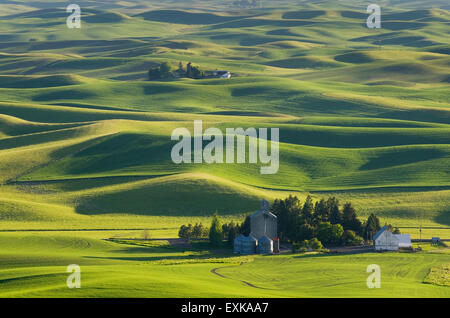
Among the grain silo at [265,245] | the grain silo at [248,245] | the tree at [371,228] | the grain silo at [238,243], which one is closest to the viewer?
the grain silo at [265,245]

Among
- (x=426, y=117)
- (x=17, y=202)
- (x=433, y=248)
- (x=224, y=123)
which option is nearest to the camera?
(x=433, y=248)

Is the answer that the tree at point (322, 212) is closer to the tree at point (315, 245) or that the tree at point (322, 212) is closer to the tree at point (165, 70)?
the tree at point (315, 245)

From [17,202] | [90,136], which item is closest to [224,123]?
[90,136]

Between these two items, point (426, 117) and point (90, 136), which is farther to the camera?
point (426, 117)

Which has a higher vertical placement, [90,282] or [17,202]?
[90,282]

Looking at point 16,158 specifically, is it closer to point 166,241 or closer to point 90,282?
point 166,241

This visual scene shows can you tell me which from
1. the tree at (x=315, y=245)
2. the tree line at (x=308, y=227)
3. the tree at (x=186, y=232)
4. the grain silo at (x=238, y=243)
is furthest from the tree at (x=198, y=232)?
the tree at (x=315, y=245)

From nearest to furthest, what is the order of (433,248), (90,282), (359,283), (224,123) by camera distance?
(90,282) → (359,283) → (433,248) → (224,123)

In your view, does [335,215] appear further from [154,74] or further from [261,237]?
[154,74]
